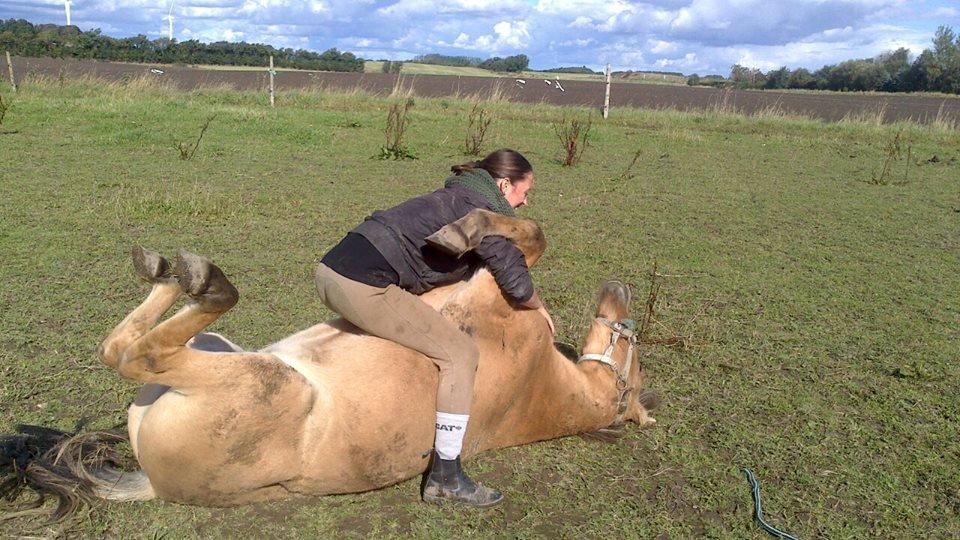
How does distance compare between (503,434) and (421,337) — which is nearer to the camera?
(421,337)

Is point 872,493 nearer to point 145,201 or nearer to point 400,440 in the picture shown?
point 400,440

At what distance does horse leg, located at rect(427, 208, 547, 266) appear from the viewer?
277cm

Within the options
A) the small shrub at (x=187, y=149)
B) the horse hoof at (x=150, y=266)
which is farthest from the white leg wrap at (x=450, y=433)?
the small shrub at (x=187, y=149)

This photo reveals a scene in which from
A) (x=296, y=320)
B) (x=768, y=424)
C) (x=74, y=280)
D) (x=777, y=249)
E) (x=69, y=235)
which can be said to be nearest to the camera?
(x=768, y=424)

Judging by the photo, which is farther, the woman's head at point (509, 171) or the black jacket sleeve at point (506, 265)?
the woman's head at point (509, 171)

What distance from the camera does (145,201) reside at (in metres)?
7.50

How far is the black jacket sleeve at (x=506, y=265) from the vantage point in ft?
9.46

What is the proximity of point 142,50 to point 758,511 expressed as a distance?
5386cm

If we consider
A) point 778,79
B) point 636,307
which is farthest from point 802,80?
point 636,307

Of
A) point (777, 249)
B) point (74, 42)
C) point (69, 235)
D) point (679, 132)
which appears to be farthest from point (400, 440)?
point (74, 42)

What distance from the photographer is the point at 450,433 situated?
2.86 meters

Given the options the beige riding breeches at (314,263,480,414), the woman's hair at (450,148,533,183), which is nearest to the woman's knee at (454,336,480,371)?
the beige riding breeches at (314,263,480,414)

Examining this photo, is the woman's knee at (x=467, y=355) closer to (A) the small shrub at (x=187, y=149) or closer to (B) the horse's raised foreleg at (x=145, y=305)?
(B) the horse's raised foreleg at (x=145, y=305)

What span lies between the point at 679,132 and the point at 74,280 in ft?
45.3
